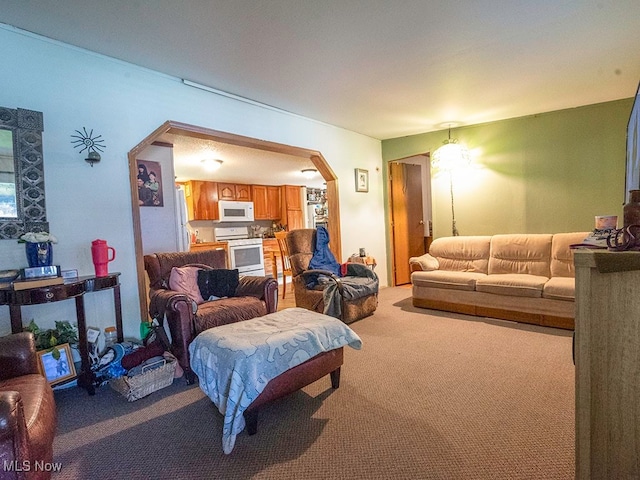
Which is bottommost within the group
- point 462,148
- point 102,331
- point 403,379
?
point 403,379

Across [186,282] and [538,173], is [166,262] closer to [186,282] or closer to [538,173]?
[186,282]

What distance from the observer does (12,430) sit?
1.03m

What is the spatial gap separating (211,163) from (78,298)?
3.21 metres

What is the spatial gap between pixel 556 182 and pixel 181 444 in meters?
4.77

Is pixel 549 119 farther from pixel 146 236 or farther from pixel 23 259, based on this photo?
pixel 23 259

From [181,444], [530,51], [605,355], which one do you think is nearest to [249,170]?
[530,51]

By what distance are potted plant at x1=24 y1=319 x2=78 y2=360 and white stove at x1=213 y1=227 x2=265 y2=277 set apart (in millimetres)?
3855

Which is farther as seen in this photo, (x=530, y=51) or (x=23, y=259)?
(x=530, y=51)

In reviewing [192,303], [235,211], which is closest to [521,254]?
[192,303]

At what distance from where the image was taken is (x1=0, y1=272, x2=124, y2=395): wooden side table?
1.94 meters

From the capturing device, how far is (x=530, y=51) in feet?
8.57

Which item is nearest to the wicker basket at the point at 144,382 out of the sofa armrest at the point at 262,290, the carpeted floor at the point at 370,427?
the carpeted floor at the point at 370,427

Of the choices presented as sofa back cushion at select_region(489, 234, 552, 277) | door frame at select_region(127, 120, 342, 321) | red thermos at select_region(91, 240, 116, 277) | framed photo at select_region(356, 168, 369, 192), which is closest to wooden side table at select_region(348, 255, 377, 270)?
door frame at select_region(127, 120, 342, 321)

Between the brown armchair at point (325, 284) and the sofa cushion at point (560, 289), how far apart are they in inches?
66.6
